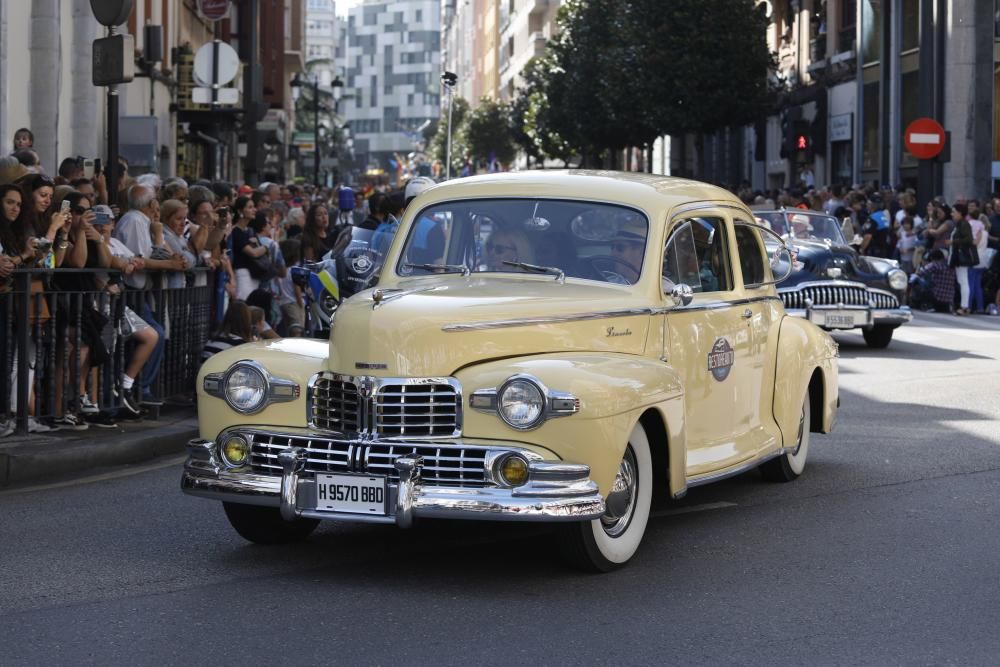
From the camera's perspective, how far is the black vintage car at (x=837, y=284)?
62.3ft

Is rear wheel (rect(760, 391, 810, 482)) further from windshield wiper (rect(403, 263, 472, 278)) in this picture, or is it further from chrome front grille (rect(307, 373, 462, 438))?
chrome front grille (rect(307, 373, 462, 438))

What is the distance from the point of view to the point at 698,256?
8492mm

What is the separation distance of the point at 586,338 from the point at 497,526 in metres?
1.33

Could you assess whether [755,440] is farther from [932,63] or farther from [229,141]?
[229,141]

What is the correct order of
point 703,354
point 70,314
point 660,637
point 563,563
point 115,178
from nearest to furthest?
point 660,637, point 563,563, point 703,354, point 70,314, point 115,178

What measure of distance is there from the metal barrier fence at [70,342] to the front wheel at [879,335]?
1013 centimetres

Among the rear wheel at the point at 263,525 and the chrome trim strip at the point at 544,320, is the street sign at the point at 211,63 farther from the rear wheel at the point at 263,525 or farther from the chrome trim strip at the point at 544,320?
the chrome trim strip at the point at 544,320

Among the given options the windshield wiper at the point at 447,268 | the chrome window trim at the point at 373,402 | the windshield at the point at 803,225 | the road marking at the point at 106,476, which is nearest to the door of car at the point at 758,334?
the windshield wiper at the point at 447,268

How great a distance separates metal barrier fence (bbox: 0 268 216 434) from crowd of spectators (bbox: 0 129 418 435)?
1 cm

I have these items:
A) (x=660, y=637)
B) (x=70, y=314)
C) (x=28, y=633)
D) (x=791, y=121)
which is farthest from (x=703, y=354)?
(x=791, y=121)

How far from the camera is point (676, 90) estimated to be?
50.4 m

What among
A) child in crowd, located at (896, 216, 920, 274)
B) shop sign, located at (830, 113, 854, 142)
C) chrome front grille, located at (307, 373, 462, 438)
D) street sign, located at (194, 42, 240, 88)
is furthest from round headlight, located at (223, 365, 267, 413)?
shop sign, located at (830, 113, 854, 142)

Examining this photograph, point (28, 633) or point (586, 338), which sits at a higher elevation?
point (586, 338)

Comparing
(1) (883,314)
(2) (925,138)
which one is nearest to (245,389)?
(1) (883,314)
